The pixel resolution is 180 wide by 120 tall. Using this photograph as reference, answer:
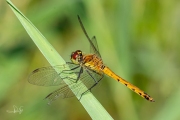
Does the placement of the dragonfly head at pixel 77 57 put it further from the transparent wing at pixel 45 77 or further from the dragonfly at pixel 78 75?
the transparent wing at pixel 45 77

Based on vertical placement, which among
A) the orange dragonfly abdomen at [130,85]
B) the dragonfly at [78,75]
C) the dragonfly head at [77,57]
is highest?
the dragonfly head at [77,57]

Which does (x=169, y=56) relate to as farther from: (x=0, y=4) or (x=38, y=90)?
(x=0, y=4)

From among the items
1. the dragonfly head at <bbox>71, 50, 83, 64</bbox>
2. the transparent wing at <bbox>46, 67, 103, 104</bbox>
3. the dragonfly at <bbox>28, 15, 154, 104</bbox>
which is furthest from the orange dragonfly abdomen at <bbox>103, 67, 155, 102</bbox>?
the dragonfly head at <bbox>71, 50, 83, 64</bbox>

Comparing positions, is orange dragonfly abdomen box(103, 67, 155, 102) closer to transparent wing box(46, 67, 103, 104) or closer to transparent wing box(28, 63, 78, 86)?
transparent wing box(46, 67, 103, 104)

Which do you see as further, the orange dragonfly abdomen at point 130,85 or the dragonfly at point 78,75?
the orange dragonfly abdomen at point 130,85

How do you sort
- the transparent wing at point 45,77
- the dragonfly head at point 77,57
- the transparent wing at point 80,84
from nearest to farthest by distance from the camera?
the transparent wing at point 80,84 → the transparent wing at point 45,77 → the dragonfly head at point 77,57

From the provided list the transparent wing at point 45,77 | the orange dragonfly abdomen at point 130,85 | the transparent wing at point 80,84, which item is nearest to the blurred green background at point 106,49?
the orange dragonfly abdomen at point 130,85

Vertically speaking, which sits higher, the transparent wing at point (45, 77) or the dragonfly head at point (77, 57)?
the dragonfly head at point (77, 57)
